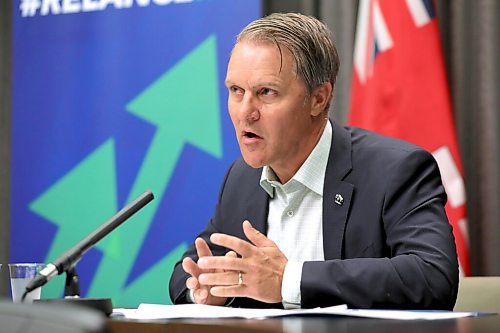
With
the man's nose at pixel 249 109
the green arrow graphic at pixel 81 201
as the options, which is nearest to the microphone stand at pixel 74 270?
the man's nose at pixel 249 109

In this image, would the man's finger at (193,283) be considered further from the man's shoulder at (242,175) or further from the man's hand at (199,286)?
the man's shoulder at (242,175)

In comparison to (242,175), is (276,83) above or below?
above

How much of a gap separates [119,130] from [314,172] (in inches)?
69.1

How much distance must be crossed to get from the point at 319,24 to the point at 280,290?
0.83m

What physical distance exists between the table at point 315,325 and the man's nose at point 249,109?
86cm

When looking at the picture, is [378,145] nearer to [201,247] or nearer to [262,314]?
[201,247]

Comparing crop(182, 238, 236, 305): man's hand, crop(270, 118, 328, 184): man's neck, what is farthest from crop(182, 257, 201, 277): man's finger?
crop(270, 118, 328, 184): man's neck

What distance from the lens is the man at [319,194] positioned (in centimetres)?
196

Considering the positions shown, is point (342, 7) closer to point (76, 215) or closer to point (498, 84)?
point (498, 84)

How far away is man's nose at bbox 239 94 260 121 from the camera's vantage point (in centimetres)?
224

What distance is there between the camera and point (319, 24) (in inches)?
92.6

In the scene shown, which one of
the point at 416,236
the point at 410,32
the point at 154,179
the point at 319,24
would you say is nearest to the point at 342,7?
the point at 410,32

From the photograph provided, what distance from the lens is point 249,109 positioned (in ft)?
7.35

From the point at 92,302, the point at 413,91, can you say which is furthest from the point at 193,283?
the point at 413,91
